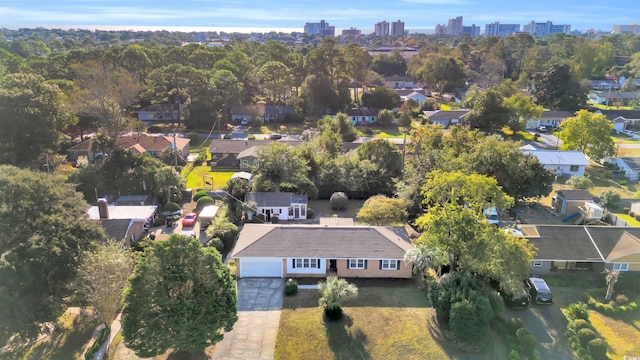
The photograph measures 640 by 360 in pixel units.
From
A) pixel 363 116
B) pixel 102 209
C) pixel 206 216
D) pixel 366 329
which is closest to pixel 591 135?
pixel 363 116

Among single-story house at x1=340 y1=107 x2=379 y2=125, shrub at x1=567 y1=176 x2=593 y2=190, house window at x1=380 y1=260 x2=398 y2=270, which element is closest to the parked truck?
house window at x1=380 y1=260 x2=398 y2=270

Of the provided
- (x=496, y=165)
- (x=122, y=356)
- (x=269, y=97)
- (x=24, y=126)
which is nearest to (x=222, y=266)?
(x=122, y=356)

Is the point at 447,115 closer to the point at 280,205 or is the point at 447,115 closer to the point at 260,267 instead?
the point at 280,205

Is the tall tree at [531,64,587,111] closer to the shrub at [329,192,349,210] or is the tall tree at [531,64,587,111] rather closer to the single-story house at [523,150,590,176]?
the single-story house at [523,150,590,176]

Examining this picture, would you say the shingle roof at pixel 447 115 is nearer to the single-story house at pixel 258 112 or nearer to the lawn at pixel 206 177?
the single-story house at pixel 258 112

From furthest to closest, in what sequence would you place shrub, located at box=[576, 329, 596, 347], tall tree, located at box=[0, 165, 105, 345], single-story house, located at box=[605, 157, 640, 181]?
single-story house, located at box=[605, 157, 640, 181] < shrub, located at box=[576, 329, 596, 347] < tall tree, located at box=[0, 165, 105, 345]

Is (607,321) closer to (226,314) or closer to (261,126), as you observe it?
(226,314)
